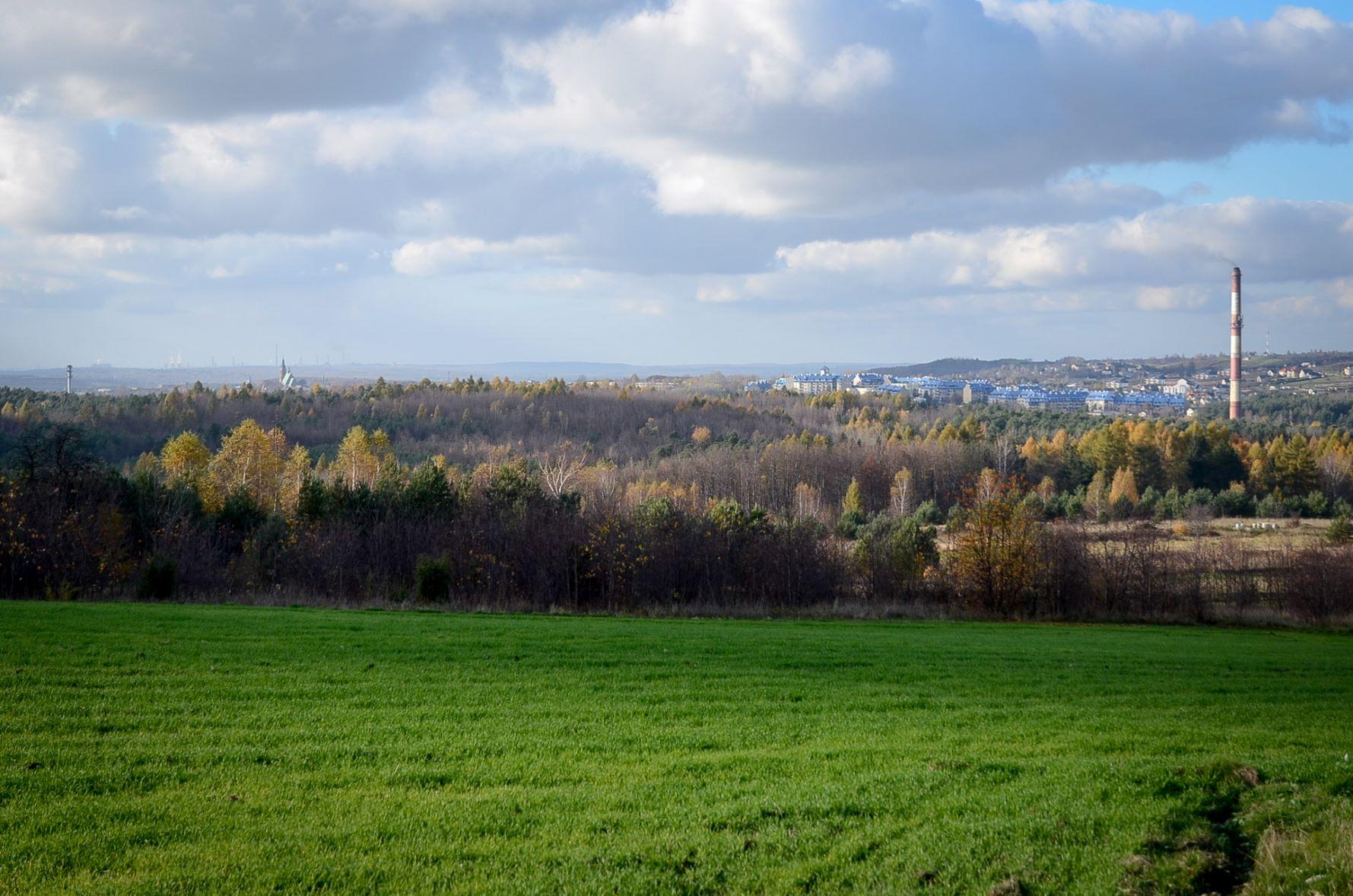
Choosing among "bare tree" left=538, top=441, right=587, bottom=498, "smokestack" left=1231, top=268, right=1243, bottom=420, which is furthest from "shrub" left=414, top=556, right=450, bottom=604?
"smokestack" left=1231, top=268, right=1243, bottom=420

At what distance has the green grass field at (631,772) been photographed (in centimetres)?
664

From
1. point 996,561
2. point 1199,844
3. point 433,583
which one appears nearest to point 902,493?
point 996,561

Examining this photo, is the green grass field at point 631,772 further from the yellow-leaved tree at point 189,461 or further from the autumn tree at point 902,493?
the autumn tree at point 902,493

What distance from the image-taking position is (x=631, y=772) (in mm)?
9500

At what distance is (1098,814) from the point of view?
763 centimetres

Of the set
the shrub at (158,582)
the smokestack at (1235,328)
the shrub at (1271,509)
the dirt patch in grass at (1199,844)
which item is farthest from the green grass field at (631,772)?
the smokestack at (1235,328)

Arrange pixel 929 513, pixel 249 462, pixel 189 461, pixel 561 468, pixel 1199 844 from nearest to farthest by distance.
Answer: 1. pixel 1199 844
2. pixel 189 461
3. pixel 249 462
4. pixel 929 513
5. pixel 561 468

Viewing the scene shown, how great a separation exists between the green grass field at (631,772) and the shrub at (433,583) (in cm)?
1520

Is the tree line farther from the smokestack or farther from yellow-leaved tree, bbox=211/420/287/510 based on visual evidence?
the smokestack

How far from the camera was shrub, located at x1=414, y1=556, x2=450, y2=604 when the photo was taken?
33.2m

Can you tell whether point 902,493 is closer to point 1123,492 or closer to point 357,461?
point 1123,492

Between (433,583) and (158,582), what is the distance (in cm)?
913

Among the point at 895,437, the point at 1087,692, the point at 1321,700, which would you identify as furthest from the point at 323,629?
the point at 895,437

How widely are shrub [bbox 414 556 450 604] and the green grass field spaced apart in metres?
15.2
